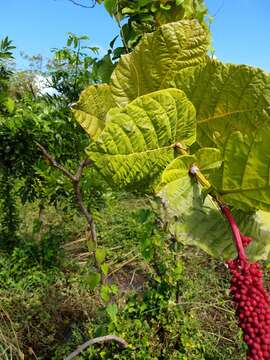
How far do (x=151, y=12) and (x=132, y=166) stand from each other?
0.63 meters

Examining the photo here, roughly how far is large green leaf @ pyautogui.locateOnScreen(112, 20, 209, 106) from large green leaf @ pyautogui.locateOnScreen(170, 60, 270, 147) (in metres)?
0.02

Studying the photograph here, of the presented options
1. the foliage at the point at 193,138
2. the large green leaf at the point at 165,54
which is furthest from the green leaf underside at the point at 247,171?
the large green leaf at the point at 165,54

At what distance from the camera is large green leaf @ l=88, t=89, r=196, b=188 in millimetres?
375

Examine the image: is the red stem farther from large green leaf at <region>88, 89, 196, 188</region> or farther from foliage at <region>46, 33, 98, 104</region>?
foliage at <region>46, 33, 98, 104</region>

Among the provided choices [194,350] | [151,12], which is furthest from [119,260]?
[151,12]

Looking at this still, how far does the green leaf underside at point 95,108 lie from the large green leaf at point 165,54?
0.04 metres

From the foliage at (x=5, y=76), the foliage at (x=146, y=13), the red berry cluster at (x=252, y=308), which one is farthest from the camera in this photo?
the foliage at (x=5, y=76)

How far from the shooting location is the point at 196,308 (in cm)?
285

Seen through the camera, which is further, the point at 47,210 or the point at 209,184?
the point at 47,210

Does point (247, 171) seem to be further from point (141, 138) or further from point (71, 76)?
point (71, 76)

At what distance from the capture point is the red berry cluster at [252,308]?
332 millimetres

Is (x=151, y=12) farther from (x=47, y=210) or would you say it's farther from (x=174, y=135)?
(x=47, y=210)

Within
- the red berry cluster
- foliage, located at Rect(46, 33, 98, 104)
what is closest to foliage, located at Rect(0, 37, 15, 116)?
foliage, located at Rect(46, 33, 98, 104)

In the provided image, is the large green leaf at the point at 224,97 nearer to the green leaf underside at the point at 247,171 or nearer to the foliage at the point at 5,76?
the green leaf underside at the point at 247,171
